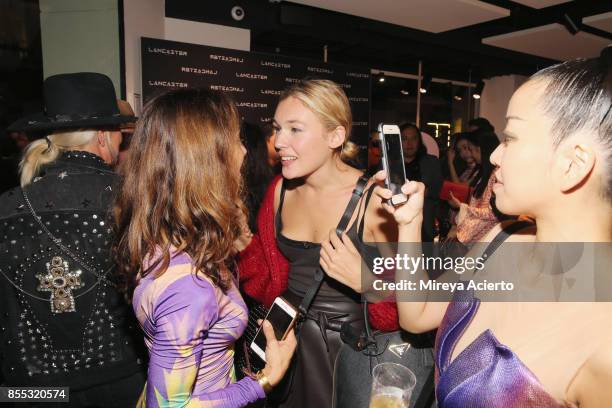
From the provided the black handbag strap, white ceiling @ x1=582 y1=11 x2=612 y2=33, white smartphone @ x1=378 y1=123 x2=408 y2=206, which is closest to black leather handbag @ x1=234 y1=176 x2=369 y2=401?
the black handbag strap

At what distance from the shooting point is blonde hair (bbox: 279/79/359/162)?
186cm

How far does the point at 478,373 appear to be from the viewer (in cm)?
90

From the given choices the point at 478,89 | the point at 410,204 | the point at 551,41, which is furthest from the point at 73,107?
the point at 478,89

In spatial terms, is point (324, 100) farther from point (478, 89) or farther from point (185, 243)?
point (478, 89)

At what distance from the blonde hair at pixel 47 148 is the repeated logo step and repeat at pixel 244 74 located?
256 cm

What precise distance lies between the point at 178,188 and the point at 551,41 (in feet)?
24.7

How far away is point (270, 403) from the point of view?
1.73 m

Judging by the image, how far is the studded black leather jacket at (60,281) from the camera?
4.69 ft

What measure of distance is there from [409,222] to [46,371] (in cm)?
145

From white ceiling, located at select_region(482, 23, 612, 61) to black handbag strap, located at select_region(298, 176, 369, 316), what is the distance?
5736 mm

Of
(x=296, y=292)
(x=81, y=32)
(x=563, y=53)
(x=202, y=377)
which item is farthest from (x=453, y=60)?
(x=202, y=377)

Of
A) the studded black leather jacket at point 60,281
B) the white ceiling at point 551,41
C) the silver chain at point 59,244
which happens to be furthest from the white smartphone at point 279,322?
the white ceiling at point 551,41

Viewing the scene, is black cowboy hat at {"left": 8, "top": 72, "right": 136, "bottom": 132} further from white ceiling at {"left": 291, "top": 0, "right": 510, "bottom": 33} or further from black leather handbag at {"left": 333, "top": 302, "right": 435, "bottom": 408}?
white ceiling at {"left": 291, "top": 0, "right": 510, "bottom": 33}

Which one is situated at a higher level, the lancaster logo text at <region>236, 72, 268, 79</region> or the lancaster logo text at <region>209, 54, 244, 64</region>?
the lancaster logo text at <region>209, 54, 244, 64</region>
